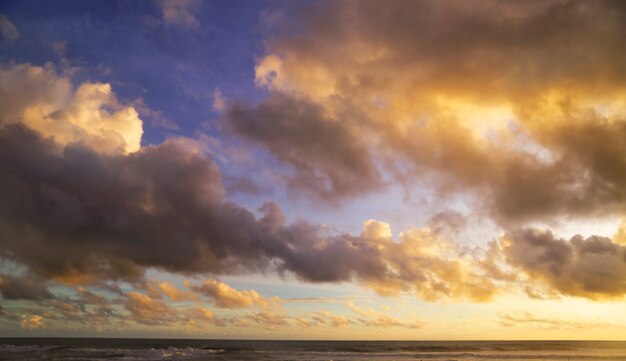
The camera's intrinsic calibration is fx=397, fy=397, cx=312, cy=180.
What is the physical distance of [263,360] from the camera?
6788 centimetres

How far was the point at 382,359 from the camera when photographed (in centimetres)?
7006

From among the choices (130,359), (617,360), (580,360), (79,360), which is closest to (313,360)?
(130,359)

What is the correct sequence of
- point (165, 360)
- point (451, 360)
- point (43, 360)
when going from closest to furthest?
point (43, 360)
point (165, 360)
point (451, 360)

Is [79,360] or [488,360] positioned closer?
[79,360]

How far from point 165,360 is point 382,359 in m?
36.6

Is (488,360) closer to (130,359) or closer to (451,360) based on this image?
(451,360)

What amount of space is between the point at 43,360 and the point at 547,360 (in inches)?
3150

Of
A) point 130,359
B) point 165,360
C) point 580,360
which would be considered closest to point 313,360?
point 165,360

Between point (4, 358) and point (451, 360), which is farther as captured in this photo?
point (451, 360)

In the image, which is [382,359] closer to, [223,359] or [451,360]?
[451,360]

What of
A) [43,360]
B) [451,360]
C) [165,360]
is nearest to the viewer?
[43,360]

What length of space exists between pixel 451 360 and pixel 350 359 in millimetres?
17557

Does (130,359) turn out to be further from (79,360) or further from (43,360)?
(43,360)

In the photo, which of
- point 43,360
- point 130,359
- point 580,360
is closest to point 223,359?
point 130,359
